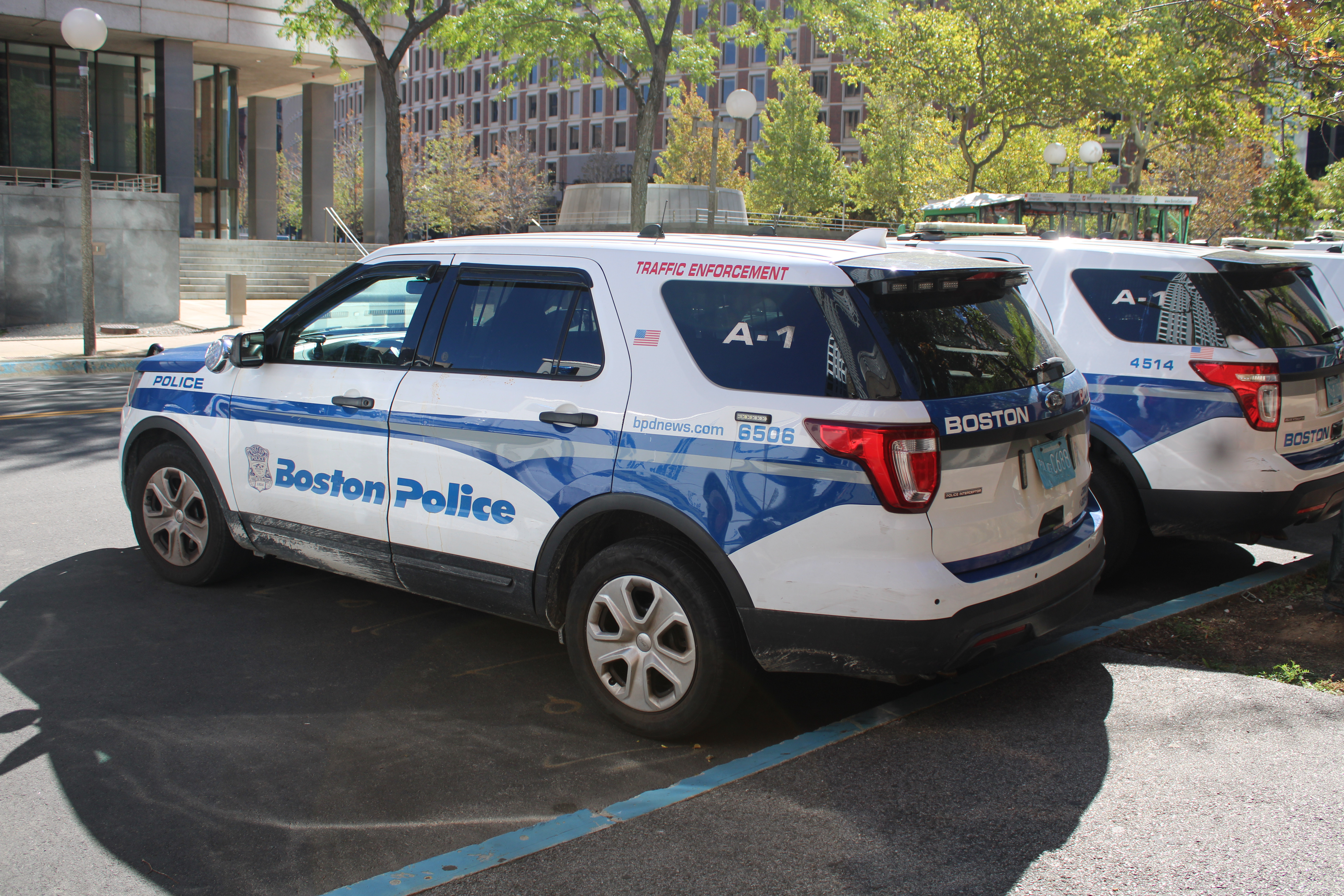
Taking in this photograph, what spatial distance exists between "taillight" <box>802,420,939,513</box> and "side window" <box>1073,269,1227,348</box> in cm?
284

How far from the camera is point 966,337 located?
3895 millimetres

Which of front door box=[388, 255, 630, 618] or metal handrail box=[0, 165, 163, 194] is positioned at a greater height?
metal handrail box=[0, 165, 163, 194]

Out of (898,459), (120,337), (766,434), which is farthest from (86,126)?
(898,459)

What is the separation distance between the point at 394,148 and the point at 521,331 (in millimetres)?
21265

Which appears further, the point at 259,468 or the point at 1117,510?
the point at 1117,510

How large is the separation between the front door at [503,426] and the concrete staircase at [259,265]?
88.0 feet

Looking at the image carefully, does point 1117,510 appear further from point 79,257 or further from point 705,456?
point 79,257

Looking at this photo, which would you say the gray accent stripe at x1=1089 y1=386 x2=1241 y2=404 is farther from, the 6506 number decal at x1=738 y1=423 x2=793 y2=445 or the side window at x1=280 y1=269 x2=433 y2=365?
the side window at x1=280 y1=269 x2=433 y2=365

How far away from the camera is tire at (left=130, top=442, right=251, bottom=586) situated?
5.59 metres

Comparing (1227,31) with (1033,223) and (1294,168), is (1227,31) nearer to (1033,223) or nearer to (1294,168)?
(1033,223)

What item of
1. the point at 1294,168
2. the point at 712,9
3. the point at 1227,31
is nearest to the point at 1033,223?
the point at 1227,31

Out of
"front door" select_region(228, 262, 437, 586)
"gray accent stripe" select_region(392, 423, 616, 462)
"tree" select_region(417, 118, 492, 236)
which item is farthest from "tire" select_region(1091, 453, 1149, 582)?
"tree" select_region(417, 118, 492, 236)

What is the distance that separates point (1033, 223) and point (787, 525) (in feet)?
64.1

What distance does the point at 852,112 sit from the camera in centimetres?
7856
